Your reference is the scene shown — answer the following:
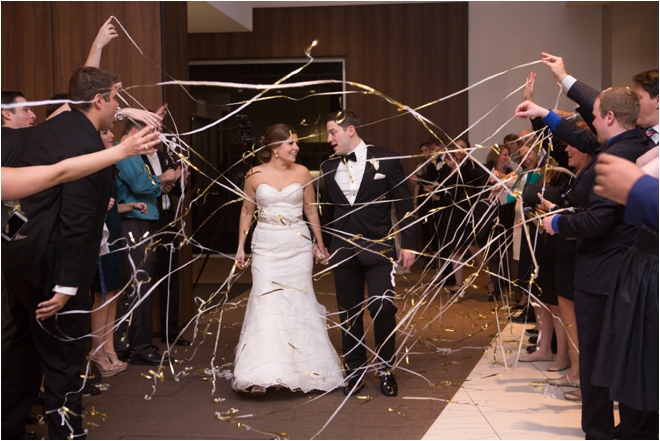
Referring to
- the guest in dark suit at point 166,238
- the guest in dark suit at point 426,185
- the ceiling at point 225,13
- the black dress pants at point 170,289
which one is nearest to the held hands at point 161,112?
the guest in dark suit at point 166,238

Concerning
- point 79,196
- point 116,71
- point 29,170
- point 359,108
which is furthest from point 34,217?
point 359,108

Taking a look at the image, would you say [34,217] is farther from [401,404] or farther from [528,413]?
[528,413]

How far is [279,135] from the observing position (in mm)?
3980

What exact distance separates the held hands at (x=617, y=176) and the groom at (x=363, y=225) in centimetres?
202

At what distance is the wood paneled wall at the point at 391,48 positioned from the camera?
9.66 m

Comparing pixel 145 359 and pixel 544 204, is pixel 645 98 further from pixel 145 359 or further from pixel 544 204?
pixel 145 359

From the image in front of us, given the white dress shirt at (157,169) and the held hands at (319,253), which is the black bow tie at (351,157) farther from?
the white dress shirt at (157,169)

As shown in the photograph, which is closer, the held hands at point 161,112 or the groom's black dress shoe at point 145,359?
the held hands at point 161,112

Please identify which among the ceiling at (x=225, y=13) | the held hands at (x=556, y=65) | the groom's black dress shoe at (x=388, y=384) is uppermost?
the ceiling at (x=225, y=13)

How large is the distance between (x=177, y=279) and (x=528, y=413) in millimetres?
2918

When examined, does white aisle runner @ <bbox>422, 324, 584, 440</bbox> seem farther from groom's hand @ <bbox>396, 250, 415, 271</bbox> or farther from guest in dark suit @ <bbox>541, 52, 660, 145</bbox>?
guest in dark suit @ <bbox>541, 52, 660, 145</bbox>

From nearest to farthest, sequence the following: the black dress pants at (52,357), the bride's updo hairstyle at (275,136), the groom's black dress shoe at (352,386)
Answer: the black dress pants at (52,357), the groom's black dress shoe at (352,386), the bride's updo hairstyle at (275,136)

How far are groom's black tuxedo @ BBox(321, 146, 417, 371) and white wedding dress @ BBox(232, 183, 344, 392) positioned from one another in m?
0.20

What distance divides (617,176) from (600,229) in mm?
1032
